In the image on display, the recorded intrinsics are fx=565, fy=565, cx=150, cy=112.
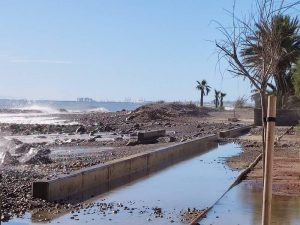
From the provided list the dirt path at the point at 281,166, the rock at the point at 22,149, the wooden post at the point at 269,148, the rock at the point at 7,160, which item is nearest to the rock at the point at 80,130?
the rock at the point at 22,149

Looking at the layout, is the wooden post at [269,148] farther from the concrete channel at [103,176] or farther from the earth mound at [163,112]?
the earth mound at [163,112]

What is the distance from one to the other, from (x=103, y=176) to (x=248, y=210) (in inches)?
161

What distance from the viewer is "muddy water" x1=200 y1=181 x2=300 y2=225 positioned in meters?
9.09

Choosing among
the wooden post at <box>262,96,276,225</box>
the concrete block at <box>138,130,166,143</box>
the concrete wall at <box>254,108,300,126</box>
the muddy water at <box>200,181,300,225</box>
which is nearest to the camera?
the wooden post at <box>262,96,276,225</box>

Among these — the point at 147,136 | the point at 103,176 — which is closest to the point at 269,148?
the point at 103,176

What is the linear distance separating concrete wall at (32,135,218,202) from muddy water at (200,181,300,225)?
9.30 ft

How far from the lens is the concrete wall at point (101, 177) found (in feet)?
34.4

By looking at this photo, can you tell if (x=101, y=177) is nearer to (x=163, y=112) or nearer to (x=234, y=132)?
(x=234, y=132)

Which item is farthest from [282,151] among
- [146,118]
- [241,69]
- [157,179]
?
[146,118]

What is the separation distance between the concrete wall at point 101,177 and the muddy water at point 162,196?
0.39m

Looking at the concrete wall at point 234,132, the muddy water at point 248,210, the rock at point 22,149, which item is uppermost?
the concrete wall at point 234,132

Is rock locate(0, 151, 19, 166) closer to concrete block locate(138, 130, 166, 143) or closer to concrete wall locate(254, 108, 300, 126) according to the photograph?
concrete block locate(138, 130, 166, 143)

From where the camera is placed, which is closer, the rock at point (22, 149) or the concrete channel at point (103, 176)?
the concrete channel at point (103, 176)

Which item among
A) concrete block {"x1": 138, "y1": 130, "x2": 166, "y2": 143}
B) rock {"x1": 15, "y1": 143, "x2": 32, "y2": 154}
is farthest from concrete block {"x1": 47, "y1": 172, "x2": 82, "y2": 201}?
concrete block {"x1": 138, "y1": 130, "x2": 166, "y2": 143}
